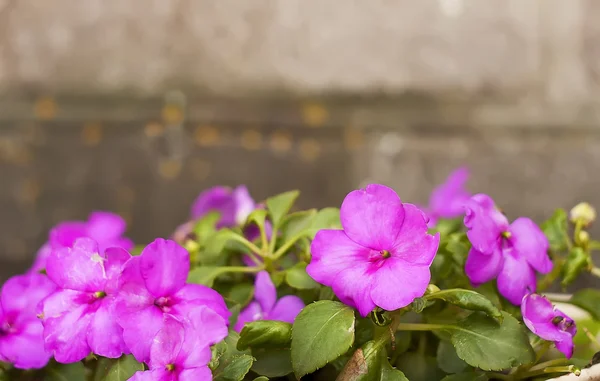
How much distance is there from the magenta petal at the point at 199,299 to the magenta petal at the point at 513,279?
0.16 meters

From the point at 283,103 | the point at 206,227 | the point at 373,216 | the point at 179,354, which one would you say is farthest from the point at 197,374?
the point at 283,103

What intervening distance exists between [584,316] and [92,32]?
89 cm

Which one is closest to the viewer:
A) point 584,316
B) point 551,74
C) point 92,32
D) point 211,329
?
point 211,329

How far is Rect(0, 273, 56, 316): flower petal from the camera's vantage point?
44 cm

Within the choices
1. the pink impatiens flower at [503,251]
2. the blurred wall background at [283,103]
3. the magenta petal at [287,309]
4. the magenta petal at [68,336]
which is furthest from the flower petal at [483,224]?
the blurred wall background at [283,103]

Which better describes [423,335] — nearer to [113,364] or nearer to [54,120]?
[113,364]

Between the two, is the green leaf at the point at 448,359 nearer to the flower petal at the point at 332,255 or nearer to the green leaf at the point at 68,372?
the flower petal at the point at 332,255

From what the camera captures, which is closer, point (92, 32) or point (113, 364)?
point (113, 364)

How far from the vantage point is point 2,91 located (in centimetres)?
114

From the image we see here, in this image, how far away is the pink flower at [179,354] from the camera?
0.33 m

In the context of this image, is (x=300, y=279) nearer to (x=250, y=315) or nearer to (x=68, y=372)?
(x=250, y=315)

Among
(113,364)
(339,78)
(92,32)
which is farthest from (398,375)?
(92,32)

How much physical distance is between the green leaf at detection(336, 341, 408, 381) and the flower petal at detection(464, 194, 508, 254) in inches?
3.4

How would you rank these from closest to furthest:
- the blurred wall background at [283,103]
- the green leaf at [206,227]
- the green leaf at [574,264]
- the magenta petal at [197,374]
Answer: the magenta petal at [197,374]
the green leaf at [574,264]
the green leaf at [206,227]
the blurred wall background at [283,103]
